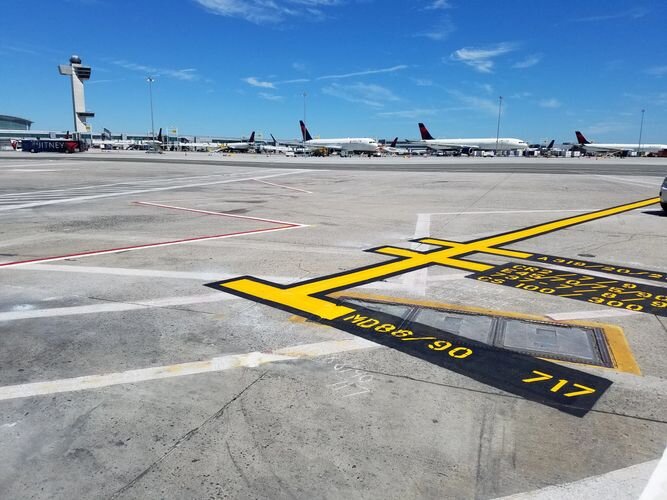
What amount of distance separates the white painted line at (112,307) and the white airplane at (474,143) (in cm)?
11293

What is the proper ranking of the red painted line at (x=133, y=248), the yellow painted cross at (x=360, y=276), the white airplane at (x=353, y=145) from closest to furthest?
the yellow painted cross at (x=360, y=276) → the red painted line at (x=133, y=248) → the white airplane at (x=353, y=145)

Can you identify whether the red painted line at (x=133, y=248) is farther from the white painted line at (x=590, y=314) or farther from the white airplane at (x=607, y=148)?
the white airplane at (x=607, y=148)

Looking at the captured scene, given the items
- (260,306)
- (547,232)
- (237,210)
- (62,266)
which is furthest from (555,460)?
(237,210)

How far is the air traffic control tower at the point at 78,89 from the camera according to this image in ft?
386

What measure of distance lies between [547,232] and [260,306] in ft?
25.5

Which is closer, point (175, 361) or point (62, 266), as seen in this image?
point (175, 361)

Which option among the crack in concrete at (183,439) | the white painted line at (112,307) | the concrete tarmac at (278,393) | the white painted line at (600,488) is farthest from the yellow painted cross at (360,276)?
the white painted line at (600,488)

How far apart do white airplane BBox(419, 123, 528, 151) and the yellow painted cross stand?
10807 cm

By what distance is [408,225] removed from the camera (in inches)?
454

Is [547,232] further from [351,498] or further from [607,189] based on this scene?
[607,189]

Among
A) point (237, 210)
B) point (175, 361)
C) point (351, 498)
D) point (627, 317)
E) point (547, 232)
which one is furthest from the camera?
point (237, 210)

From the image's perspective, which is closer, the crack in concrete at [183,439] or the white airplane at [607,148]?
the crack in concrete at [183,439]

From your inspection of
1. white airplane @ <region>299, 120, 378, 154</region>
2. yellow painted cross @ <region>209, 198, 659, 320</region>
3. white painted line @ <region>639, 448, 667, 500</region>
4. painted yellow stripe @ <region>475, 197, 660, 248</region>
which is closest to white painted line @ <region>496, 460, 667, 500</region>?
white painted line @ <region>639, 448, 667, 500</region>

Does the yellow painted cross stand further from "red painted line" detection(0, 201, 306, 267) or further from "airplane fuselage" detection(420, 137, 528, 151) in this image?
"airplane fuselage" detection(420, 137, 528, 151)
